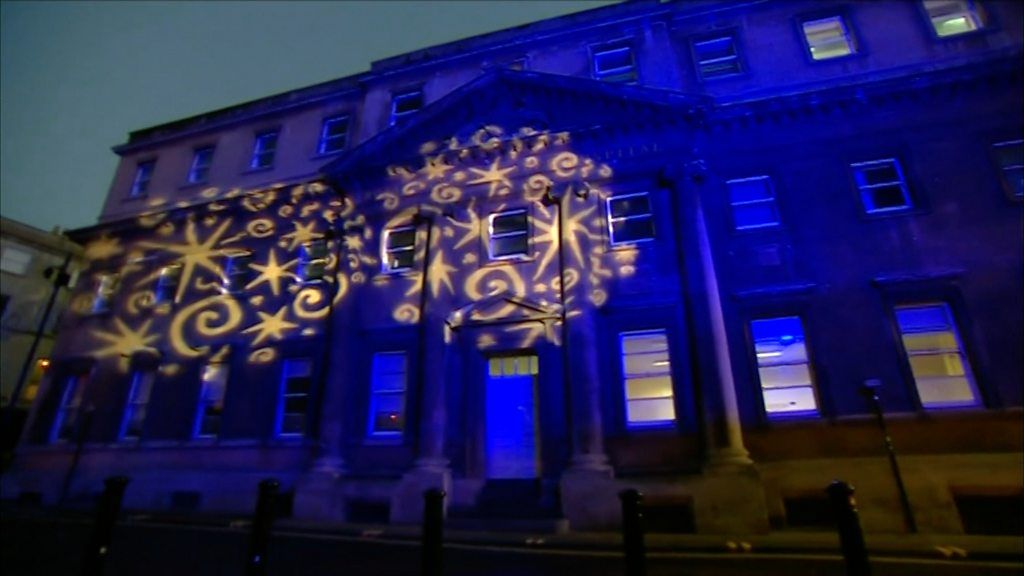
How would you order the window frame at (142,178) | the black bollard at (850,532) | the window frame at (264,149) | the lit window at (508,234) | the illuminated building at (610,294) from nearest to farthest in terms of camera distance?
the black bollard at (850,532) → the illuminated building at (610,294) → the lit window at (508,234) → the window frame at (264,149) → the window frame at (142,178)

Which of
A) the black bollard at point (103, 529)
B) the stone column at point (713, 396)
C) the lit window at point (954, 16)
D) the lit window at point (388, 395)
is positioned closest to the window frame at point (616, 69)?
the stone column at point (713, 396)

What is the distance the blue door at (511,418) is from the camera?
36.2 feet

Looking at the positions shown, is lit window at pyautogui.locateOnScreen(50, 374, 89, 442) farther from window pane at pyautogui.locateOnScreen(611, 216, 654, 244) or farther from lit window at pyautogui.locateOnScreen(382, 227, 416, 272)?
window pane at pyautogui.locateOnScreen(611, 216, 654, 244)

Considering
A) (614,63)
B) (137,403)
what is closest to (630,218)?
(614,63)

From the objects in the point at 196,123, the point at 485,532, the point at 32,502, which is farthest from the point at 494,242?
the point at 32,502

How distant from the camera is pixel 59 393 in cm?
1535

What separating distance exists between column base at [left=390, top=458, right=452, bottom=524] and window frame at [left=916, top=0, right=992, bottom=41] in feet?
52.2

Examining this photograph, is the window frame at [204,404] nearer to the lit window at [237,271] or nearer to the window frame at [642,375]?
the lit window at [237,271]

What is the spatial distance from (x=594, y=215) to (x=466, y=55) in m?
7.29

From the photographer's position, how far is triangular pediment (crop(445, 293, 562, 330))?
11617mm

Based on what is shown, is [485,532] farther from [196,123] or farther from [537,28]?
[196,123]

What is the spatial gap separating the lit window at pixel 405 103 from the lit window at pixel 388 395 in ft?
25.7

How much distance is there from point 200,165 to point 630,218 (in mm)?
15826

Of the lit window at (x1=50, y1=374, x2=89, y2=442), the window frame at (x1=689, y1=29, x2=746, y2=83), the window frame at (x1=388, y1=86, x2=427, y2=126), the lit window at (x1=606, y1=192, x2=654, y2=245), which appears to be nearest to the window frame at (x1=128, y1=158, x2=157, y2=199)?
the lit window at (x1=50, y1=374, x2=89, y2=442)
